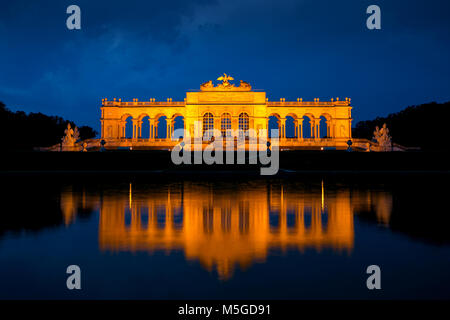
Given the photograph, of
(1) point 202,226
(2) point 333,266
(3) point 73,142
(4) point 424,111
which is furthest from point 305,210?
(4) point 424,111

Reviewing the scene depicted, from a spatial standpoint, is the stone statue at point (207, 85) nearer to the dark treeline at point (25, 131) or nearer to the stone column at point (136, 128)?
the stone column at point (136, 128)

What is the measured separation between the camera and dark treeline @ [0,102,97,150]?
231ft

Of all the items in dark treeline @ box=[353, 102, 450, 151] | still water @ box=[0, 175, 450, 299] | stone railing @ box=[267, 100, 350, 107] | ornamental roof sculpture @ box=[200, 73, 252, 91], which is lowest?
still water @ box=[0, 175, 450, 299]

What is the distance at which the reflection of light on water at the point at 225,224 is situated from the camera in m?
9.53

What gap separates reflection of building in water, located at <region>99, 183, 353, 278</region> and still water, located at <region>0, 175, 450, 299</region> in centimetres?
3

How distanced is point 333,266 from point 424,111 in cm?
8277

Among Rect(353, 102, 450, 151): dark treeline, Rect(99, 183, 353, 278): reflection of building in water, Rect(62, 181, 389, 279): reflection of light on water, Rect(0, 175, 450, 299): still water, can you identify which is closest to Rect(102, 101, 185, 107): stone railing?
Rect(353, 102, 450, 151): dark treeline

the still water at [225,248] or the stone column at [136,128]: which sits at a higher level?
the stone column at [136,128]

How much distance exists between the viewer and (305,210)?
48.5ft

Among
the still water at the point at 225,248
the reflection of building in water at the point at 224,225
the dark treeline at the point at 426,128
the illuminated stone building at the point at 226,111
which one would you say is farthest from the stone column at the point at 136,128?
the still water at the point at 225,248

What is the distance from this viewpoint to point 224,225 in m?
12.2

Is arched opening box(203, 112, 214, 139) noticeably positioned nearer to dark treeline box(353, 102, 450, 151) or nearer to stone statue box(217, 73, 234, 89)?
stone statue box(217, 73, 234, 89)
